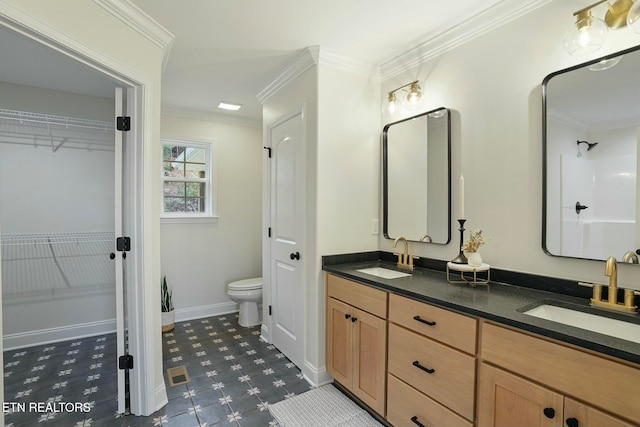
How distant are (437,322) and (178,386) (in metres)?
1.91

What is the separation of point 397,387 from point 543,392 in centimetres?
77

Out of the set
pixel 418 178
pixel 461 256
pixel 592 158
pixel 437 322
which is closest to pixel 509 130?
pixel 592 158

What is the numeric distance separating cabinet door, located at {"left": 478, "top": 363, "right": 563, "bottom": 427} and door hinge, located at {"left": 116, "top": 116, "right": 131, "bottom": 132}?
2298mm

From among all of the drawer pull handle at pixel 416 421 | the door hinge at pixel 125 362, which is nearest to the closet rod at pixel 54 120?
the door hinge at pixel 125 362

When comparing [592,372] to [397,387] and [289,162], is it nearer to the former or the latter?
[397,387]

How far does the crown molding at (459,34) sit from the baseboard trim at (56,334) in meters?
3.63

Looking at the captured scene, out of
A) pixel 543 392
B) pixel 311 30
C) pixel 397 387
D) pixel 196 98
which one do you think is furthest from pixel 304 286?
pixel 196 98

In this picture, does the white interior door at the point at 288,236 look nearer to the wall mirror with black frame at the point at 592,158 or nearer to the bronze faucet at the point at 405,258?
the bronze faucet at the point at 405,258

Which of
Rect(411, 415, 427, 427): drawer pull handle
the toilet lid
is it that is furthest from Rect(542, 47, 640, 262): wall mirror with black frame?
the toilet lid

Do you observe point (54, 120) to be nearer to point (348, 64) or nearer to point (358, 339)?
point (348, 64)

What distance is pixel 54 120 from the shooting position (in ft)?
9.77

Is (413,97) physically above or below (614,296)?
above

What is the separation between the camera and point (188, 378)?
2383 mm

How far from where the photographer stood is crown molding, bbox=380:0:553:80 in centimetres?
171
